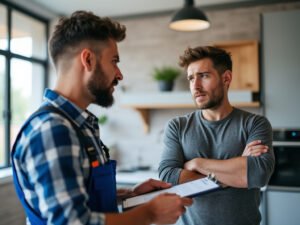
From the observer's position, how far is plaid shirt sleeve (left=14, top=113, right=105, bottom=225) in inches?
30.1

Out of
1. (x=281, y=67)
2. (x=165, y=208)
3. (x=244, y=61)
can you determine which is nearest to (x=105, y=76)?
(x=165, y=208)

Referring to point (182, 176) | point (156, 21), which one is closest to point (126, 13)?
point (156, 21)

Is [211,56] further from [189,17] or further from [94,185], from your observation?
[94,185]

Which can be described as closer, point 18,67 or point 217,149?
point 217,149

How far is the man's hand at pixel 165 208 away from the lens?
88 cm

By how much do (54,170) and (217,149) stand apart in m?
0.93

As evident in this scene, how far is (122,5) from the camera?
11.5 ft

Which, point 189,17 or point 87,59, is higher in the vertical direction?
point 189,17

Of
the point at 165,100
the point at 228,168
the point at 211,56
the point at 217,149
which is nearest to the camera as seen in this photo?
the point at 228,168

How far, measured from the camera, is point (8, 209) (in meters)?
3.14

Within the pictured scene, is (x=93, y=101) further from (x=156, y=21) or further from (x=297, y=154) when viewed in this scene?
(x=156, y=21)

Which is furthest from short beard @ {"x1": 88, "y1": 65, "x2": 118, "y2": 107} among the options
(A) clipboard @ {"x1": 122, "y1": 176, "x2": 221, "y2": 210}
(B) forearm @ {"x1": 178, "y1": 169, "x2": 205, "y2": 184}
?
(B) forearm @ {"x1": 178, "y1": 169, "x2": 205, "y2": 184}

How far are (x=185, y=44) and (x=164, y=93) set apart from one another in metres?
0.64

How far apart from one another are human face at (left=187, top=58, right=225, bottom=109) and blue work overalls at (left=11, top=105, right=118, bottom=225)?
2.37 ft
